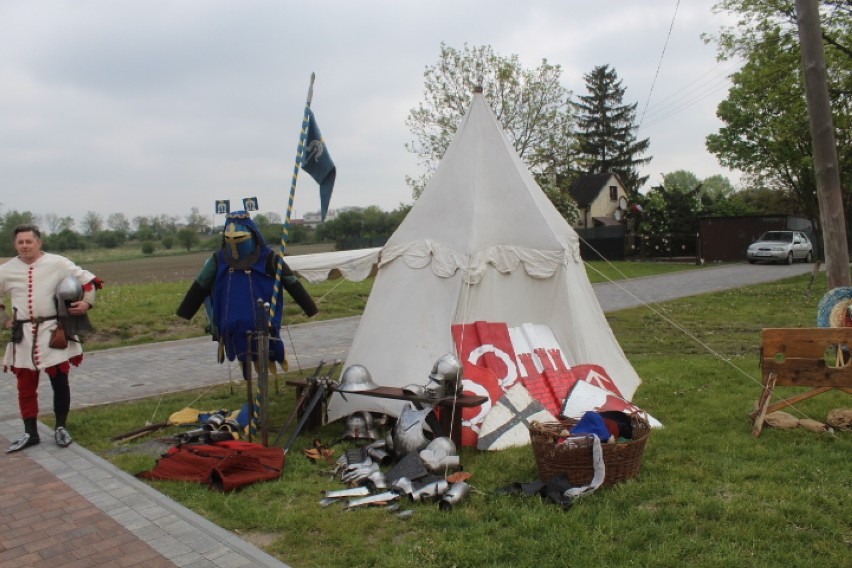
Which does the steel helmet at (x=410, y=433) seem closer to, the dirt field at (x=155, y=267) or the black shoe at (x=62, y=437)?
the black shoe at (x=62, y=437)

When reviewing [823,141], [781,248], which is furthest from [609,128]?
[823,141]

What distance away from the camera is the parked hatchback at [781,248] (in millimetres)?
29172

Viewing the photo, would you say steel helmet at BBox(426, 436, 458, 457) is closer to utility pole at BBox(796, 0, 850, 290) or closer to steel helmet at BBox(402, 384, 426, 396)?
steel helmet at BBox(402, 384, 426, 396)

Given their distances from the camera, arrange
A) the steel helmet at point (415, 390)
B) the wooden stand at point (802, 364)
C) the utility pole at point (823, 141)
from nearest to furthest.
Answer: the steel helmet at point (415, 390), the wooden stand at point (802, 364), the utility pole at point (823, 141)

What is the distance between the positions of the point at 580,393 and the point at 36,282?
5.08 m

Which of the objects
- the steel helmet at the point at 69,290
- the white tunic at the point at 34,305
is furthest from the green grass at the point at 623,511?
the steel helmet at the point at 69,290

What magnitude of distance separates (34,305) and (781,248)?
29.4 m

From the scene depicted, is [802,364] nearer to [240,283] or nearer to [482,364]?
[482,364]

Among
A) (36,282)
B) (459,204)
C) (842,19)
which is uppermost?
(842,19)

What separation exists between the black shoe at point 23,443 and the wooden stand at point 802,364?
652 centimetres

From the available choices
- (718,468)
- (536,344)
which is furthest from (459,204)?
(718,468)

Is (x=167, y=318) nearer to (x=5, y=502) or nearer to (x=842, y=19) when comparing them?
(x=5, y=502)

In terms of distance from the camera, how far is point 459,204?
23.4 feet

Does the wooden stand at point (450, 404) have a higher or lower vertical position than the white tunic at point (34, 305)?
lower
